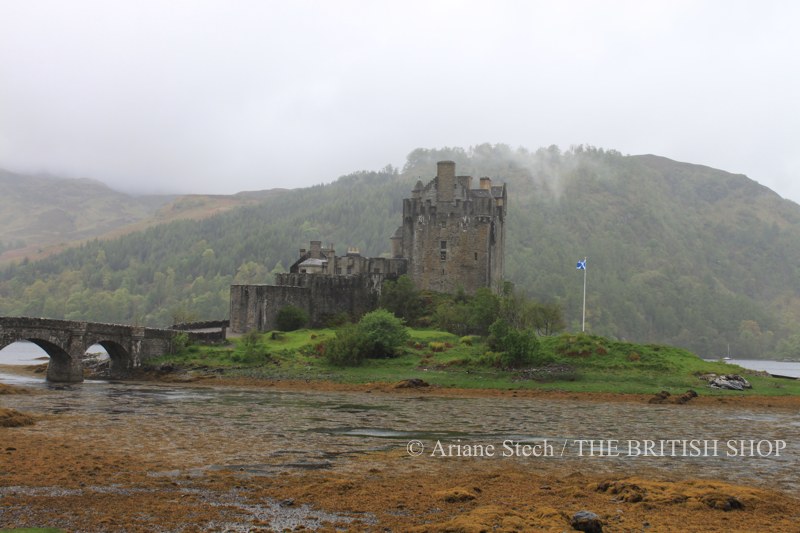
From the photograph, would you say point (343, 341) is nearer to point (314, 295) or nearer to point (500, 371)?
point (500, 371)

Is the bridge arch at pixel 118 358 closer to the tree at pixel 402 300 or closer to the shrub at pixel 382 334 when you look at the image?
the shrub at pixel 382 334

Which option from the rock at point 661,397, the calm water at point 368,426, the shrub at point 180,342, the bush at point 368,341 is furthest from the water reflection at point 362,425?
the shrub at point 180,342

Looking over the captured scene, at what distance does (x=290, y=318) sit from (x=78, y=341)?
75.5 ft

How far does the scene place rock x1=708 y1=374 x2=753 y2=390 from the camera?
49156mm

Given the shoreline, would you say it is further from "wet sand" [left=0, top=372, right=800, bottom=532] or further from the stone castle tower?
the stone castle tower

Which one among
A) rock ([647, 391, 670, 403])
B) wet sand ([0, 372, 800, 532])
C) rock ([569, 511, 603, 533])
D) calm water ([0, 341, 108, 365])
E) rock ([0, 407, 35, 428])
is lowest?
calm water ([0, 341, 108, 365])

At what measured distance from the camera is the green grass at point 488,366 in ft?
168

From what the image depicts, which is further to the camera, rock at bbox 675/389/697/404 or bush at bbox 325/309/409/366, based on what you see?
bush at bbox 325/309/409/366

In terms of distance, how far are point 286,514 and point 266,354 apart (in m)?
46.1

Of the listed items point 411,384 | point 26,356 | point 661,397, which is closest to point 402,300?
point 411,384

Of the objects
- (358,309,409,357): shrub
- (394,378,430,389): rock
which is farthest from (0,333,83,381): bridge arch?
(394,378,430,389): rock

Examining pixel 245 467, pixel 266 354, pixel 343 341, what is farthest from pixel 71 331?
pixel 245 467

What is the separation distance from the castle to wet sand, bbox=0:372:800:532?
2173 inches

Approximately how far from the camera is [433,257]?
8144 cm
